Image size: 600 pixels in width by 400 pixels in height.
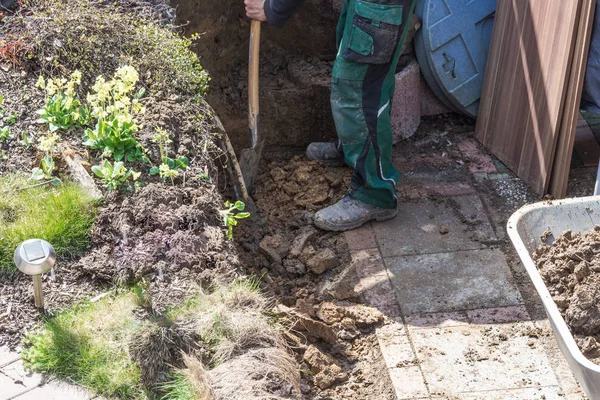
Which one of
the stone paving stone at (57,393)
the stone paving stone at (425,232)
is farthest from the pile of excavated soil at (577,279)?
the stone paving stone at (57,393)

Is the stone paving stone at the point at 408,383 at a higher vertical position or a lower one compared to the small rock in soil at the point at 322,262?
lower

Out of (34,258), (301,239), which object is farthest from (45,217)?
(301,239)

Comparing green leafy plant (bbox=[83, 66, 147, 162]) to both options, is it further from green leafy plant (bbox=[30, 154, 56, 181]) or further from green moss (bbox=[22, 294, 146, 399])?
green moss (bbox=[22, 294, 146, 399])

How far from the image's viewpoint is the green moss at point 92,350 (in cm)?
337

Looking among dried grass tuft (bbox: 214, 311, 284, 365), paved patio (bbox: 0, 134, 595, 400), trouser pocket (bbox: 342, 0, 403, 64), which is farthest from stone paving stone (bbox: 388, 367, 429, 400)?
trouser pocket (bbox: 342, 0, 403, 64)

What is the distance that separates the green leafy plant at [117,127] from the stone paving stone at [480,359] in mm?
1716

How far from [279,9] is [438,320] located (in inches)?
76.3

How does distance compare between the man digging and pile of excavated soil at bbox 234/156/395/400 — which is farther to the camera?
the man digging

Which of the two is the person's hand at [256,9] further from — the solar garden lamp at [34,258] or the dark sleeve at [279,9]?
the solar garden lamp at [34,258]

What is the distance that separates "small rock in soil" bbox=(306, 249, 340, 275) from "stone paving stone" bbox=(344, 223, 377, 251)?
0.63ft

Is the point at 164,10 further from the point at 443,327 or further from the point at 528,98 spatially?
the point at 443,327

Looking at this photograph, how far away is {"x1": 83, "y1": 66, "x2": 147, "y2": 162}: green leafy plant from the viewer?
4289 millimetres

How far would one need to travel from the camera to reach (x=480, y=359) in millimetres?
4074

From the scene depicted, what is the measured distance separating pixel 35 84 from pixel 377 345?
7.75ft
